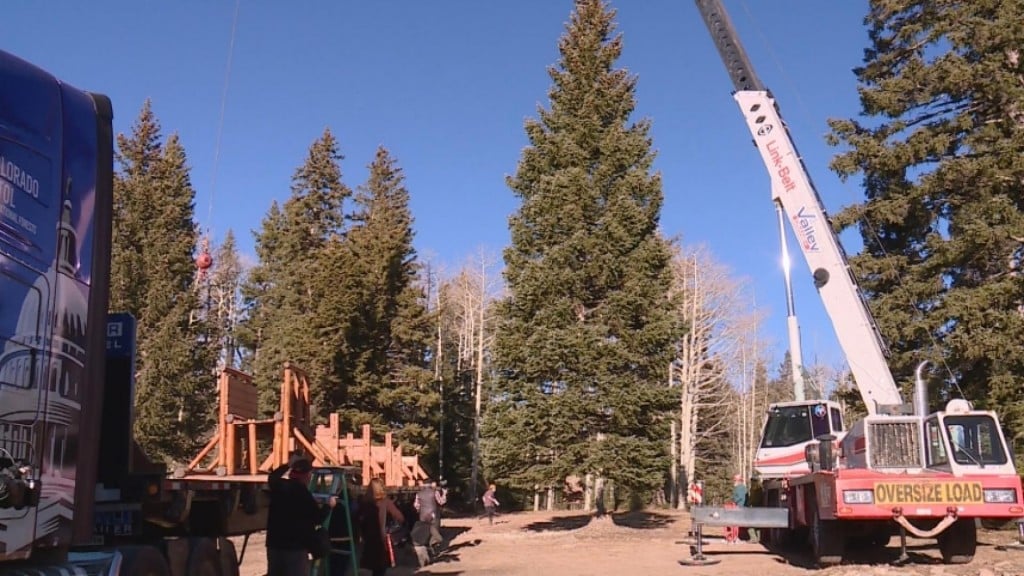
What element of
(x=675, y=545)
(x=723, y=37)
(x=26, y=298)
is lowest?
(x=675, y=545)

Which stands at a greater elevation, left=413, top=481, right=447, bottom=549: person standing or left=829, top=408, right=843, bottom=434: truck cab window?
left=829, top=408, right=843, bottom=434: truck cab window

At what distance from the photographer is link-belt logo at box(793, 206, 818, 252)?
1622cm

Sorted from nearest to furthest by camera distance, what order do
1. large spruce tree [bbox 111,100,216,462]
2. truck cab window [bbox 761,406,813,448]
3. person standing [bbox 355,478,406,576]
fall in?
person standing [bbox 355,478,406,576]
truck cab window [bbox 761,406,813,448]
large spruce tree [bbox 111,100,216,462]

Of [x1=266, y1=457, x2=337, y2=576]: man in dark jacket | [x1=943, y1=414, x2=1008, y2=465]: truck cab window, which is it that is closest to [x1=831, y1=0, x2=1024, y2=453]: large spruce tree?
[x1=943, y1=414, x2=1008, y2=465]: truck cab window

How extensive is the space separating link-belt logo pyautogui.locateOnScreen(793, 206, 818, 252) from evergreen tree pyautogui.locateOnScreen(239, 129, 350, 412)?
20092mm

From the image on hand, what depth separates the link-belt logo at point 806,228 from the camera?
1622 cm

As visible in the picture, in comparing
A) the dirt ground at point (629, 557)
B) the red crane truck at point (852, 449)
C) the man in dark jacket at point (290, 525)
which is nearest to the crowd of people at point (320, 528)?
the man in dark jacket at point (290, 525)

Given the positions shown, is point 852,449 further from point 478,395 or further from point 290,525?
point 478,395

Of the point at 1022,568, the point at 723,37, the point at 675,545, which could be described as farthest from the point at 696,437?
the point at 1022,568

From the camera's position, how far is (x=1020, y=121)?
21672mm

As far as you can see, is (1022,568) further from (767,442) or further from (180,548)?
(180,548)

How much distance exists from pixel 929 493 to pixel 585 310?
13352mm

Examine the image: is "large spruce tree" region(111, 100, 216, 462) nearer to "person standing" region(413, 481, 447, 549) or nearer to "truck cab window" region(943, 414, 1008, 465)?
"person standing" region(413, 481, 447, 549)

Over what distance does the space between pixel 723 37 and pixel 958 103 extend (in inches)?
344
